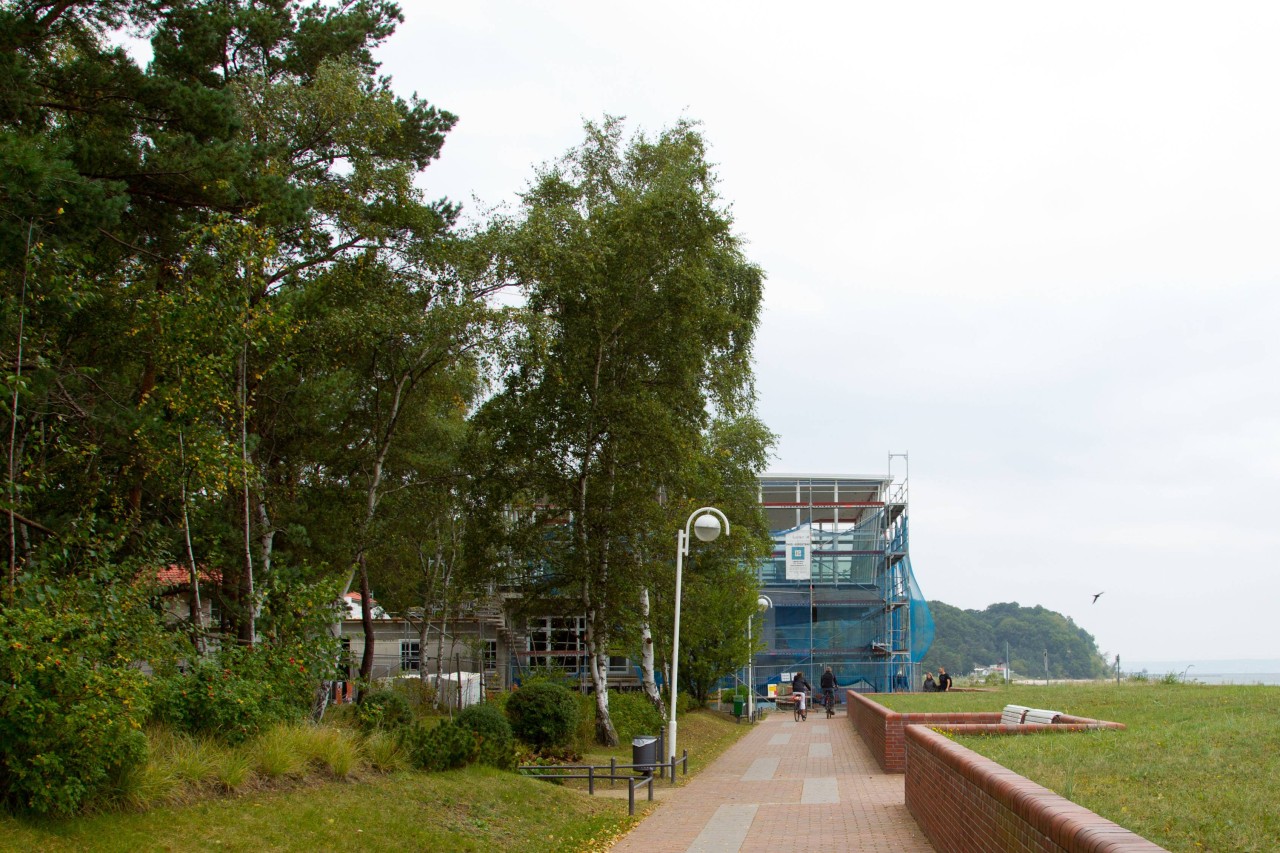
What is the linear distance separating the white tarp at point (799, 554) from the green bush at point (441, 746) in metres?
41.5

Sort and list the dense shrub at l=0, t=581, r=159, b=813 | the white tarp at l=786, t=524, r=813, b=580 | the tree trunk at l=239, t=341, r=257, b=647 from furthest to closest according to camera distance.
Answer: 1. the white tarp at l=786, t=524, r=813, b=580
2. the tree trunk at l=239, t=341, r=257, b=647
3. the dense shrub at l=0, t=581, r=159, b=813

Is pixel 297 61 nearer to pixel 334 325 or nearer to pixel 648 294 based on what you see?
pixel 334 325

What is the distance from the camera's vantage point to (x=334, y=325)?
18.1 meters

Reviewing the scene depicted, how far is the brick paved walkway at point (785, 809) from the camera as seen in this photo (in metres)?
11.5

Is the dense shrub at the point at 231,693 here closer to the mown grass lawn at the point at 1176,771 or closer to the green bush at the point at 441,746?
the green bush at the point at 441,746

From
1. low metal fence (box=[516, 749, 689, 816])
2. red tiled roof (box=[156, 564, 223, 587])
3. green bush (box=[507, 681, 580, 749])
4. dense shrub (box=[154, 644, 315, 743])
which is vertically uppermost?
red tiled roof (box=[156, 564, 223, 587])

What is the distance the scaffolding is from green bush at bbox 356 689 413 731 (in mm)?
35793

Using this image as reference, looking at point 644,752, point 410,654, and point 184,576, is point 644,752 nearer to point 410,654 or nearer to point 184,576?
point 184,576

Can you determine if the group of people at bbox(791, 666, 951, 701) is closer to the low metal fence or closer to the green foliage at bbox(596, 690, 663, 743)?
the green foliage at bbox(596, 690, 663, 743)

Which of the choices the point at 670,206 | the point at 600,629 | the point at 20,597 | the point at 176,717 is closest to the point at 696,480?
the point at 600,629

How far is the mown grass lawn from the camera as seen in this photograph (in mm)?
6219

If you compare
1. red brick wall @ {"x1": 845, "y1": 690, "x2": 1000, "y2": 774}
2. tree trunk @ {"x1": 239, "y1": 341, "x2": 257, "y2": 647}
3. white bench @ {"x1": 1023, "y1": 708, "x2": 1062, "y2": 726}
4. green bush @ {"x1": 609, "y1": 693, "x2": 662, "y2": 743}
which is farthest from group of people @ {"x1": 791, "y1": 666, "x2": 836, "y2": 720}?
tree trunk @ {"x1": 239, "y1": 341, "x2": 257, "y2": 647}

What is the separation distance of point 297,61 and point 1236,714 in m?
16.0

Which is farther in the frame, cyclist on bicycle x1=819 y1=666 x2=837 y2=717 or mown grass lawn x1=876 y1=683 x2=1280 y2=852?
cyclist on bicycle x1=819 y1=666 x2=837 y2=717
